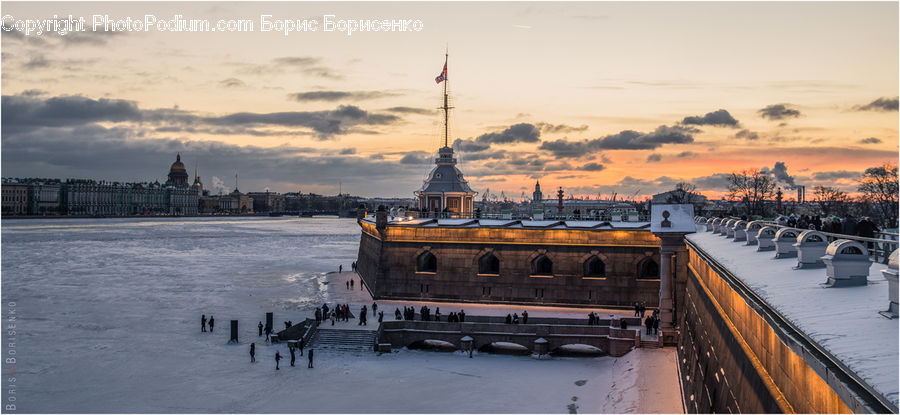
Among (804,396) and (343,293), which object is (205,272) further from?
(804,396)

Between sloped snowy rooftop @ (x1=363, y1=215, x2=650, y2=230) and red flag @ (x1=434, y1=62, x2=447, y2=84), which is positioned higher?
red flag @ (x1=434, y1=62, x2=447, y2=84)

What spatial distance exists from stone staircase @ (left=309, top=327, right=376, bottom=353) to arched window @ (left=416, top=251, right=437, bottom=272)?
8.78 m

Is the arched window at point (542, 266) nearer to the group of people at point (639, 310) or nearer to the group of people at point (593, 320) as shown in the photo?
the group of people at point (639, 310)

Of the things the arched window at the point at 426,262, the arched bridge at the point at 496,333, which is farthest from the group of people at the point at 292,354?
the arched window at the point at 426,262

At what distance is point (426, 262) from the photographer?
124 feet

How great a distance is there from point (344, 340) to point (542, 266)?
1184 cm

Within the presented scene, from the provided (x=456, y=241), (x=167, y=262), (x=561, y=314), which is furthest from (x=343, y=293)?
(x=167, y=262)

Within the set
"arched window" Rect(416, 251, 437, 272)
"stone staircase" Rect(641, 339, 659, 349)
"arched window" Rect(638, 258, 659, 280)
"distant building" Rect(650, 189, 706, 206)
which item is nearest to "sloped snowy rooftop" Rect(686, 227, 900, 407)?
"stone staircase" Rect(641, 339, 659, 349)

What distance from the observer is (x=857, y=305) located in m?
7.62

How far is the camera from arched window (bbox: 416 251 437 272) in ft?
123

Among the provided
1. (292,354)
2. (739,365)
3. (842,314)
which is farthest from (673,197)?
(842,314)

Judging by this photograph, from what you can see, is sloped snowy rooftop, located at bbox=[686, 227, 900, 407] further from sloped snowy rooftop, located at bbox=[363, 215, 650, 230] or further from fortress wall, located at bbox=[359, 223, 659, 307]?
sloped snowy rooftop, located at bbox=[363, 215, 650, 230]

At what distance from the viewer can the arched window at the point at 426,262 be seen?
123 feet

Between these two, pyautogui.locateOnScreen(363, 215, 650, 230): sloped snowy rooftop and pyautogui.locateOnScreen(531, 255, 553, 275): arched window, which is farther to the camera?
pyautogui.locateOnScreen(531, 255, 553, 275): arched window
